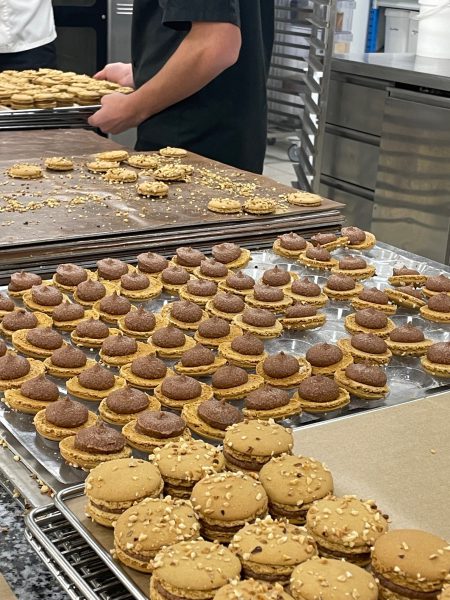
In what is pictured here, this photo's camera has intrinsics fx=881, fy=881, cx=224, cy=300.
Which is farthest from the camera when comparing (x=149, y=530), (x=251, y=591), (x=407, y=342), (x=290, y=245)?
(x=290, y=245)

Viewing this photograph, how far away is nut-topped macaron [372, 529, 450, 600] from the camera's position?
109 centimetres

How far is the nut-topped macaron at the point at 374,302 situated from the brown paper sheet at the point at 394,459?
0.46m

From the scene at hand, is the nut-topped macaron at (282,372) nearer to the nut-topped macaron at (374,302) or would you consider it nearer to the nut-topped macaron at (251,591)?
the nut-topped macaron at (374,302)

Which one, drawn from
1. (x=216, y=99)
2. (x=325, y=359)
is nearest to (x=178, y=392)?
Answer: (x=325, y=359)

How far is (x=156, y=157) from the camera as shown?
3.16 meters

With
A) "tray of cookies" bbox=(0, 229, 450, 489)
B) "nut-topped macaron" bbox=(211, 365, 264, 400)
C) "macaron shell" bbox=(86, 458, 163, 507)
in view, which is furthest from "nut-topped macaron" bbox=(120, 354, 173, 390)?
"macaron shell" bbox=(86, 458, 163, 507)

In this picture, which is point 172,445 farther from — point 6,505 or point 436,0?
point 436,0

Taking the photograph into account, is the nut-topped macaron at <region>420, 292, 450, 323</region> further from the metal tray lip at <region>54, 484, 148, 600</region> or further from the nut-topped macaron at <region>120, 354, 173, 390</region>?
the metal tray lip at <region>54, 484, 148, 600</region>

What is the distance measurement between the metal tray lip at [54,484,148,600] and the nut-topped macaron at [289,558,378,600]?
0.20 metres

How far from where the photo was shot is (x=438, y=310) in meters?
2.11

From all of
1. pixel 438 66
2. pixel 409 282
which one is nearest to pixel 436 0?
pixel 438 66

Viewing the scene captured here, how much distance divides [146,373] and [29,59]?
3.92 meters

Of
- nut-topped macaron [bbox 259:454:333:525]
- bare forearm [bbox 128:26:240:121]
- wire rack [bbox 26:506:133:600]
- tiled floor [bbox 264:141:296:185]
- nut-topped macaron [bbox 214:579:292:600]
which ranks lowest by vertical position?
tiled floor [bbox 264:141:296:185]

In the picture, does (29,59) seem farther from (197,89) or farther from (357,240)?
(357,240)
